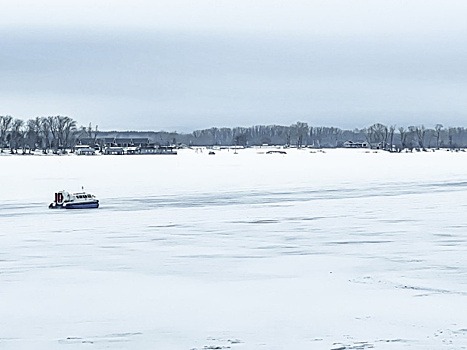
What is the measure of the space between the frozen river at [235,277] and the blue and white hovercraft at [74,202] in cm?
101

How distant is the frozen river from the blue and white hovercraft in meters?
1.01

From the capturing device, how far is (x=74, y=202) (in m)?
23.7

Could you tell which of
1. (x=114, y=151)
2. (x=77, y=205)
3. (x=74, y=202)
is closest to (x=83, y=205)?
(x=77, y=205)

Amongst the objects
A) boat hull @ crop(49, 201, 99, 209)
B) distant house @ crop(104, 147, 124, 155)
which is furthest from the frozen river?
distant house @ crop(104, 147, 124, 155)

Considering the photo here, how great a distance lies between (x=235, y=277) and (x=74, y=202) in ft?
43.1

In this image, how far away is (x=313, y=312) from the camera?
9.11 m

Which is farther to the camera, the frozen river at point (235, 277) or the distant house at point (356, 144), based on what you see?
the distant house at point (356, 144)

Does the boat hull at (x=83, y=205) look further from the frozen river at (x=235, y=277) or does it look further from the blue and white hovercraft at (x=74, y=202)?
the frozen river at (x=235, y=277)

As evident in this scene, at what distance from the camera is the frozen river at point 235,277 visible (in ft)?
26.6

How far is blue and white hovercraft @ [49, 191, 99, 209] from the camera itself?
2353 cm

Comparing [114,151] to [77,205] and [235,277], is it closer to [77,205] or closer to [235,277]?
[77,205]

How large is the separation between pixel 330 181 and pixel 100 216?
17657 millimetres

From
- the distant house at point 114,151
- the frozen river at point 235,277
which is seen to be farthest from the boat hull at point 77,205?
the distant house at point 114,151

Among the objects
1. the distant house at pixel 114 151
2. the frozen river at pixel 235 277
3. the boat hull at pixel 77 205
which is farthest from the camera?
Result: the distant house at pixel 114 151
